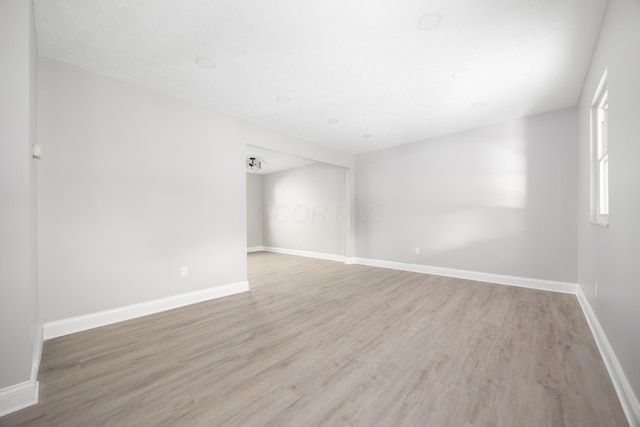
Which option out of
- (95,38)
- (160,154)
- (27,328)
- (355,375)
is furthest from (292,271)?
(95,38)

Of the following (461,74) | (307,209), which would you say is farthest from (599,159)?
(307,209)

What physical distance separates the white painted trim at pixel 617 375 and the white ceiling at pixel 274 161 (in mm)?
4940

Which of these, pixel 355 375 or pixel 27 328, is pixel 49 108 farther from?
pixel 355 375

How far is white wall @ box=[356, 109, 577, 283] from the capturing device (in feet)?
11.7

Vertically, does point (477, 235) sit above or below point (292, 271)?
above

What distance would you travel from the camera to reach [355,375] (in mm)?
1719

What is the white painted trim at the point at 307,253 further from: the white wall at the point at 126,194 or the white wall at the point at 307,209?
the white wall at the point at 126,194

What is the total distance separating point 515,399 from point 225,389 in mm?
1787

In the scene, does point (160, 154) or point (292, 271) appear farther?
point (292, 271)

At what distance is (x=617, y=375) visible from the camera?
1.58m

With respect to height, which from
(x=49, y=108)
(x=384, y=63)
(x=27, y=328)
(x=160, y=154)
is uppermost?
(x=384, y=63)

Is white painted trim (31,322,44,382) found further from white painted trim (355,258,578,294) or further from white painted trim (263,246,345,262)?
white painted trim (263,246,345,262)

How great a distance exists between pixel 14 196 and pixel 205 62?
1.80m

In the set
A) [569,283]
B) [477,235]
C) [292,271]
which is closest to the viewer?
[569,283]
